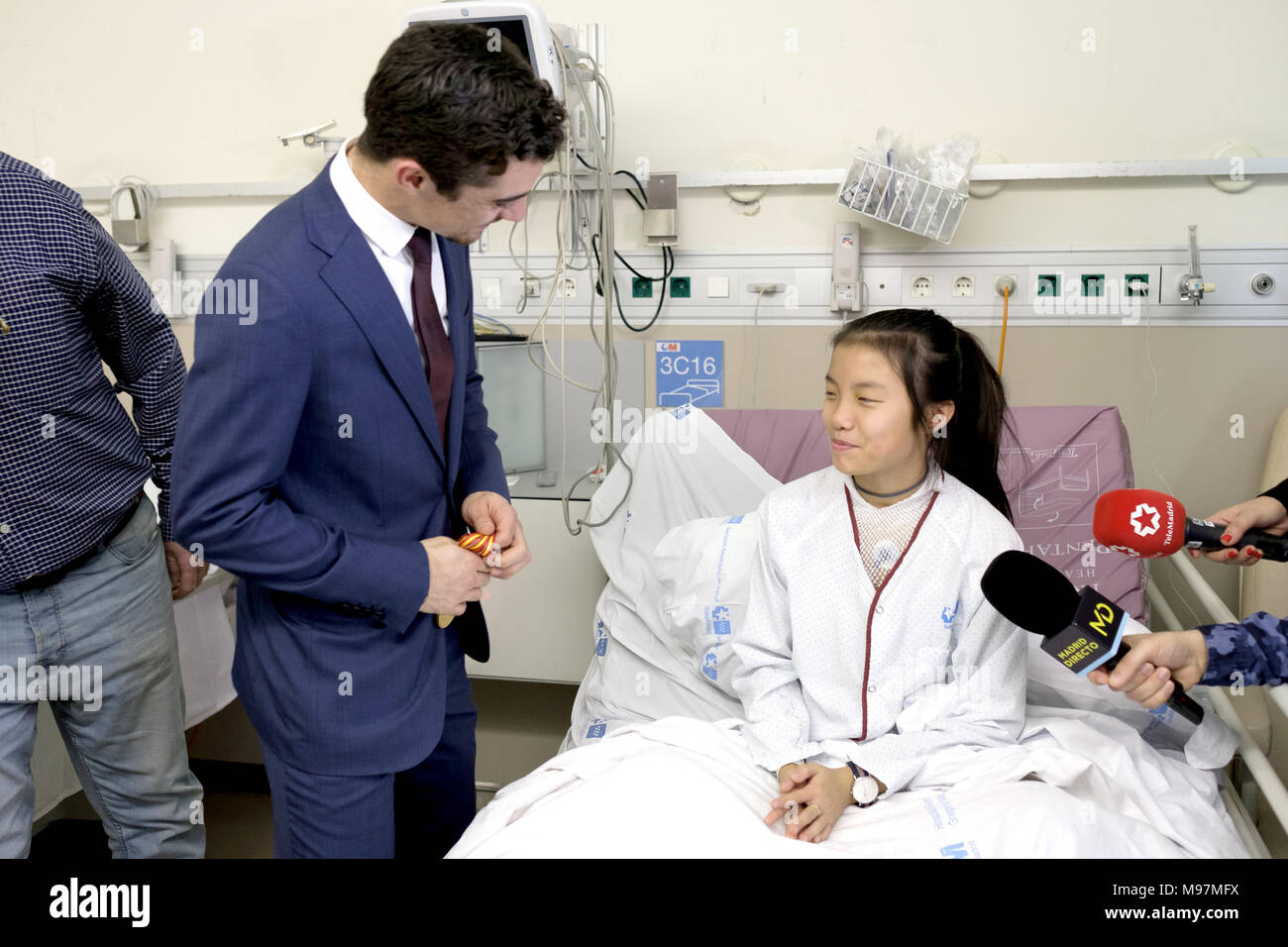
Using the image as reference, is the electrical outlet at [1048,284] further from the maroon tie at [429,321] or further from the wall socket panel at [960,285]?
the maroon tie at [429,321]

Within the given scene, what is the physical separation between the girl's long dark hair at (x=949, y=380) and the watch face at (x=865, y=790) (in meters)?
0.54

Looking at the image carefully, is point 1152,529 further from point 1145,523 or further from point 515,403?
point 515,403

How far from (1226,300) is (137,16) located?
9.45ft

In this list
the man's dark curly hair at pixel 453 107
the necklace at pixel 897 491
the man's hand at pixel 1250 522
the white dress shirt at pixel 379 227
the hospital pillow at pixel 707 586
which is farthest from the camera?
the hospital pillow at pixel 707 586

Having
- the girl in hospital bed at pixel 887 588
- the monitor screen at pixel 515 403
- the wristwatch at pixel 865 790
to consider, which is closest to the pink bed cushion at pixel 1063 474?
the girl in hospital bed at pixel 887 588

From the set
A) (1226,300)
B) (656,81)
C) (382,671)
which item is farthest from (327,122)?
(1226,300)

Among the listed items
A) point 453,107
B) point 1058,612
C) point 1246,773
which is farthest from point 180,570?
point 1246,773

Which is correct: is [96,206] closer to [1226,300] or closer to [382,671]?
[382,671]

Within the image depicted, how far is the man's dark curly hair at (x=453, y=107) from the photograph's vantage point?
1107 millimetres

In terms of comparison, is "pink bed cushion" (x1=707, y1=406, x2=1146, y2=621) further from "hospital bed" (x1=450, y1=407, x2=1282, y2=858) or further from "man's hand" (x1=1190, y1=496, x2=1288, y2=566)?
"man's hand" (x1=1190, y1=496, x2=1288, y2=566)

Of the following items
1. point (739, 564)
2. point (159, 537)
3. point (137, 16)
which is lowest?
point (739, 564)

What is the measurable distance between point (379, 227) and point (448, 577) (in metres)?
0.45

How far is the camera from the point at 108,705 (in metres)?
1.56
